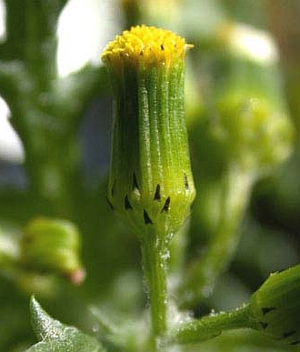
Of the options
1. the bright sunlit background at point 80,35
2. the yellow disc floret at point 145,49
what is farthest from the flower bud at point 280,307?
the bright sunlit background at point 80,35

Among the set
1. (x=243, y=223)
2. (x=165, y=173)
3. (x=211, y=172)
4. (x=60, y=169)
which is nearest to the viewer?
(x=165, y=173)

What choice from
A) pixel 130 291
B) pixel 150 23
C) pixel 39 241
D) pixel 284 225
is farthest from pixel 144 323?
pixel 284 225

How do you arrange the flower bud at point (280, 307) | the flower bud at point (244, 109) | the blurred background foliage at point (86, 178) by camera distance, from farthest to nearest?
the flower bud at point (244, 109) < the blurred background foliage at point (86, 178) < the flower bud at point (280, 307)

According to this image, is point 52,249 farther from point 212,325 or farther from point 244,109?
point 244,109

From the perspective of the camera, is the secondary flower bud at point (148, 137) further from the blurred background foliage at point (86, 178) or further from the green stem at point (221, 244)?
the green stem at point (221, 244)

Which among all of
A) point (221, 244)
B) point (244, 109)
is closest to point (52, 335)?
point (221, 244)

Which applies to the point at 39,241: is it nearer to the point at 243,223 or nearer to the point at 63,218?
the point at 63,218
